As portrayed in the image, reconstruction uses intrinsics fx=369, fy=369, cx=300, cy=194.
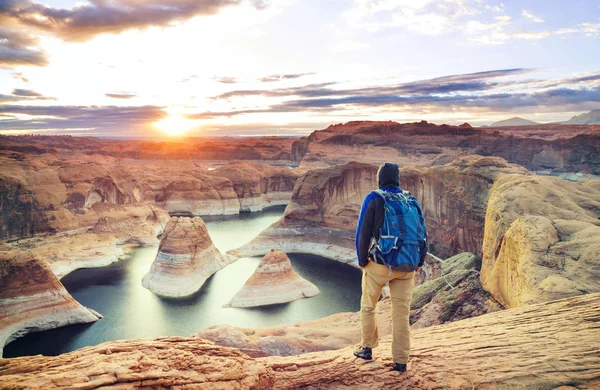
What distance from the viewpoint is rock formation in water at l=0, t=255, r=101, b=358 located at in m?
17.8

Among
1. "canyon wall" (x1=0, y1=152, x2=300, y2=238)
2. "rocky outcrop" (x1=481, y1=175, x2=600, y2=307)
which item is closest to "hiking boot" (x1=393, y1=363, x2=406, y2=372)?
"rocky outcrop" (x1=481, y1=175, x2=600, y2=307)

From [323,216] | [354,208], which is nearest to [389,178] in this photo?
[354,208]

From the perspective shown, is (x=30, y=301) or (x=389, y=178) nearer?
(x=389, y=178)

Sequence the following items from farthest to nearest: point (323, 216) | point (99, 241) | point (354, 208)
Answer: point (323, 216), point (99, 241), point (354, 208)

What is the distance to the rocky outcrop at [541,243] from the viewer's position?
656 cm

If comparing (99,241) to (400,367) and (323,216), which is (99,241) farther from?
(400,367)

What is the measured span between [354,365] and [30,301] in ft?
67.1

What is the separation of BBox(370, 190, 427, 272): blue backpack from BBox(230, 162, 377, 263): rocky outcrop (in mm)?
27351

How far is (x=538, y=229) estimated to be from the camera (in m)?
8.27

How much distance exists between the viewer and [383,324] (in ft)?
37.9

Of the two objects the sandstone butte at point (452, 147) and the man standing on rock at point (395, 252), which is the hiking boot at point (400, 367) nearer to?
the man standing on rock at point (395, 252)

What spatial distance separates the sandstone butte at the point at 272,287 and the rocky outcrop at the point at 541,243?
13.1 m

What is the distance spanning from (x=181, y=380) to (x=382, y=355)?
2265 millimetres

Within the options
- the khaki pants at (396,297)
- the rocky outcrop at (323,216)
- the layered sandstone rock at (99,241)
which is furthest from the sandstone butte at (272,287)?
the khaki pants at (396,297)
